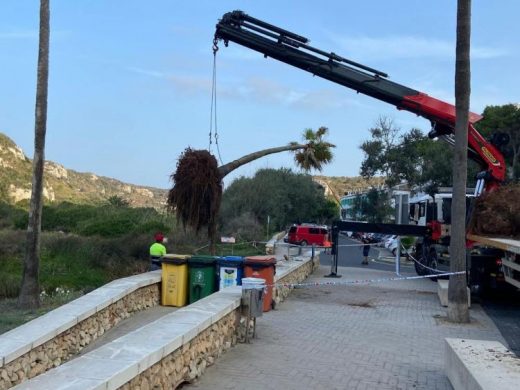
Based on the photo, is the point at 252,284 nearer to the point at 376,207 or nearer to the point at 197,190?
the point at 197,190

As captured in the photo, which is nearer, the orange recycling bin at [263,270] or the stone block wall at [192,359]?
the stone block wall at [192,359]

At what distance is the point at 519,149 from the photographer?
4066 cm

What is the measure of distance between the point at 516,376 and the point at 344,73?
38.4ft

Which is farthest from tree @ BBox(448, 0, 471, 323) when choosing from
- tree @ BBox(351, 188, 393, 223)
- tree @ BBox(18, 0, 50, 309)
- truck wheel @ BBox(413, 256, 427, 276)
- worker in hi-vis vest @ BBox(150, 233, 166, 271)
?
tree @ BBox(351, 188, 393, 223)

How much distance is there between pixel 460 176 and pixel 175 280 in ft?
20.3

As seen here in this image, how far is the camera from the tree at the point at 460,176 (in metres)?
12.3

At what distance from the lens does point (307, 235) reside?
134 feet

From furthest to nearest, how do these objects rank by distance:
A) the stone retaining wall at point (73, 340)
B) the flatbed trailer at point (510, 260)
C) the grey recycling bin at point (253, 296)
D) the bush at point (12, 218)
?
1. the bush at point (12, 218)
2. the flatbed trailer at point (510, 260)
3. the grey recycling bin at point (253, 296)
4. the stone retaining wall at point (73, 340)

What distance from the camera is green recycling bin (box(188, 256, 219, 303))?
12859 millimetres

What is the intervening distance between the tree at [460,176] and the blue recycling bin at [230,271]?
4232mm

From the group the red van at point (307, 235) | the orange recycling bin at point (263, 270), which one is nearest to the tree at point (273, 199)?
the red van at point (307, 235)

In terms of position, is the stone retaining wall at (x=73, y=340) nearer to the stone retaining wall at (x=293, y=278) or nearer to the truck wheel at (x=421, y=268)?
the stone retaining wall at (x=293, y=278)

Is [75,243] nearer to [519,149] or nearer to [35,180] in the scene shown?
[35,180]

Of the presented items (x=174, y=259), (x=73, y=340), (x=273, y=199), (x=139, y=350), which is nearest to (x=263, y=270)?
(x=174, y=259)
